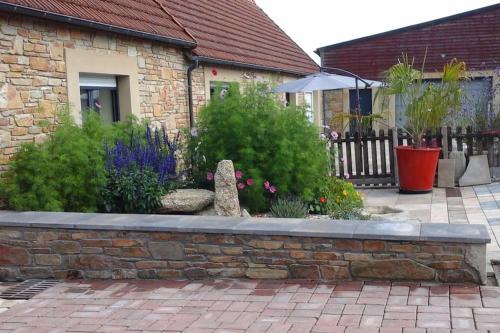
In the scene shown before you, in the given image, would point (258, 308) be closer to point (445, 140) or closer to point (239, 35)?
point (445, 140)

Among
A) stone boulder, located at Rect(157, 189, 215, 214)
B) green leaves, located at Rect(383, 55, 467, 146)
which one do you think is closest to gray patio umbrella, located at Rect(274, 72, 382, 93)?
green leaves, located at Rect(383, 55, 467, 146)

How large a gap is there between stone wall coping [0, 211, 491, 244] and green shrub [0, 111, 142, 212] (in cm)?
30

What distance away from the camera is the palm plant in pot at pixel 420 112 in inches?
402

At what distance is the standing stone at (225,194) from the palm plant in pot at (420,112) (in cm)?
450

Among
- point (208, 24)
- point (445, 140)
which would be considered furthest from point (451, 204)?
point (208, 24)

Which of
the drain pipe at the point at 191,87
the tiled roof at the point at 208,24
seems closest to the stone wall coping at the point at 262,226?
the tiled roof at the point at 208,24

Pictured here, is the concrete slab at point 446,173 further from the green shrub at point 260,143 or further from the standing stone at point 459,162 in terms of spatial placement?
the green shrub at point 260,143

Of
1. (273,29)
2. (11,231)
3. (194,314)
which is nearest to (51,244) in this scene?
(11,231)

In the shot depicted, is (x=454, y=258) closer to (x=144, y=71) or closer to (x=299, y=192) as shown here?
(x=299, y=192)

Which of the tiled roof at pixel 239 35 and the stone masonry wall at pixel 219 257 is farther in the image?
the tiled roof at pixel 239 35

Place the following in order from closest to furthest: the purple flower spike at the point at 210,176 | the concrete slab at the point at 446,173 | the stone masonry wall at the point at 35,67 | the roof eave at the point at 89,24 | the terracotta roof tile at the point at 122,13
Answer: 1. the roof eave at the point at 89,24
2. the stone masonry wall at the point at 35,67
3. the terracotta roof tile at the point at 122,13
4. the purple flower spike at the point at 210,176
5. the concrete slab at the point at 446,173

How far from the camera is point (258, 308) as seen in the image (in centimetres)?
480

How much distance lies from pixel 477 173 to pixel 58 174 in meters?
7.75

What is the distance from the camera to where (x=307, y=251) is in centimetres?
538
